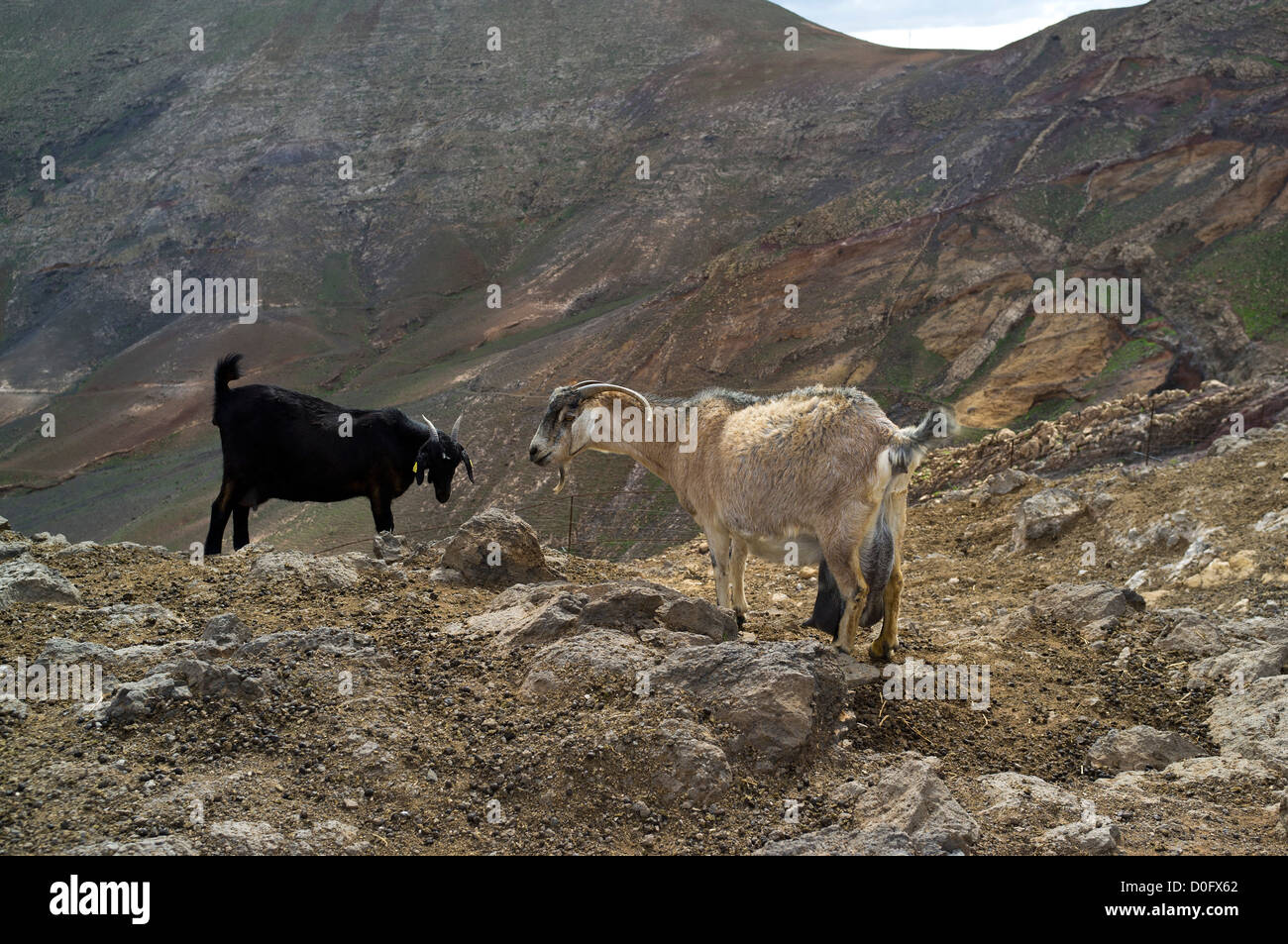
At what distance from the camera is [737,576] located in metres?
9.79

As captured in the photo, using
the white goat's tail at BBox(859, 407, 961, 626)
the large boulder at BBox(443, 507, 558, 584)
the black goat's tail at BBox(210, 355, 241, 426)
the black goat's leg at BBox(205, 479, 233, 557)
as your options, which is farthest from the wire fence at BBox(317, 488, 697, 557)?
the white goat's tail at BBox(859, 407, 961, 626)

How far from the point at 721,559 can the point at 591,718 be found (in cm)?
356

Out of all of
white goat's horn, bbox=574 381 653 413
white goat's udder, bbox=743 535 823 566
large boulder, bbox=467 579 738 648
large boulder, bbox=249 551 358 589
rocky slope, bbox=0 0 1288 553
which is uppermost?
rocky slope, bbox=0 0 1288 553

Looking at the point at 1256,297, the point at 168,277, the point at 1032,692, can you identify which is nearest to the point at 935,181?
the point at 1256,297

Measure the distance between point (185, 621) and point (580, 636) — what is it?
3366 millimetres

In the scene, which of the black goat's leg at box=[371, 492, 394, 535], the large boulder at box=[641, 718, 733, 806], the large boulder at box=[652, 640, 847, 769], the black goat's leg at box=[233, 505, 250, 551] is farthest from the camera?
the black goat's leg at box=[233, 505, 250, 551]

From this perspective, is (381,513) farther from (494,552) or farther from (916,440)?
(916,440)

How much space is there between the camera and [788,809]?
18.9 feet

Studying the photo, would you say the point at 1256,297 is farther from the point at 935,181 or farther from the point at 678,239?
the point at 678,239

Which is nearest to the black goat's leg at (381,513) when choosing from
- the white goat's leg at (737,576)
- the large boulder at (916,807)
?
the white goat's leg at (737,576)

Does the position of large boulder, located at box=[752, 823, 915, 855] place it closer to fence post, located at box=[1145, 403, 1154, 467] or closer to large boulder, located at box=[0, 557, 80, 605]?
large boulder, located at box=[0, 557, 80, 605]

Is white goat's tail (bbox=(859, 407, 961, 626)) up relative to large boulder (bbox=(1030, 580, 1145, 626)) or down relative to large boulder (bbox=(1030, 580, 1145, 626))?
up

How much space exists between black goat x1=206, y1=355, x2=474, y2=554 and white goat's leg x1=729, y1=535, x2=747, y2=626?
5.87m

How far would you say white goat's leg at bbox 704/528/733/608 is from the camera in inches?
379
